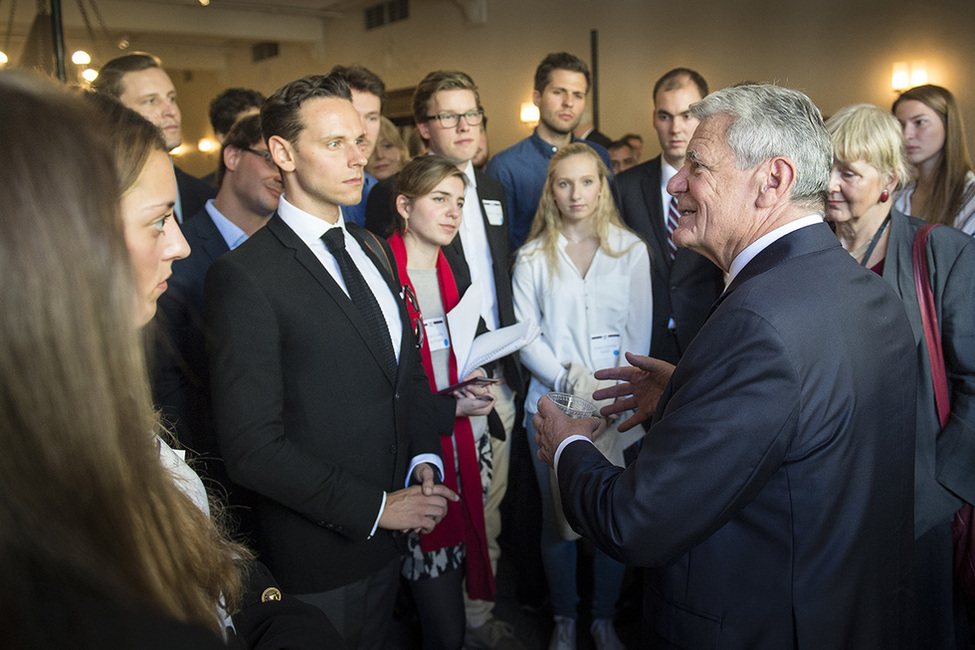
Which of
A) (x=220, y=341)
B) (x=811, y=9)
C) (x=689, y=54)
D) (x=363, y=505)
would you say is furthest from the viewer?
(x=689, y=54)

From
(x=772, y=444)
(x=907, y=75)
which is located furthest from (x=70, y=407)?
(x=907, y=75)

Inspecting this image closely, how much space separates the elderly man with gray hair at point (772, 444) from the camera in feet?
3.64

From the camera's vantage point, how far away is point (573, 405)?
175 centimetres

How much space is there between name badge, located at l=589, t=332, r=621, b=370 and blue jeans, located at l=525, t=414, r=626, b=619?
0.40 m

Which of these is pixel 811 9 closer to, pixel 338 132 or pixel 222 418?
pixel 338 132

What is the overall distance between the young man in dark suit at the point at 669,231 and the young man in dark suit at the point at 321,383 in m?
1.31

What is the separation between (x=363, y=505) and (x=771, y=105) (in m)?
1.25

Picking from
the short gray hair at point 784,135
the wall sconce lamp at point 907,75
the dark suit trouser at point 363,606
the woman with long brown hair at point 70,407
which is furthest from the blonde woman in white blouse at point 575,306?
the wall sconce lamp at point 907,75

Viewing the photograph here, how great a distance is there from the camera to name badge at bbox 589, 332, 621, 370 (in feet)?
8.97

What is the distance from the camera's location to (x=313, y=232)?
1730 mm

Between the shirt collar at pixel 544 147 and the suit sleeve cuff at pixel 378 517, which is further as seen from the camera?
the shirt collar at pixel 544 147

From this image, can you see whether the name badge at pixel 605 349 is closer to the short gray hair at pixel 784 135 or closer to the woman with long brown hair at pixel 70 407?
the short gray hair at pixel 784 135

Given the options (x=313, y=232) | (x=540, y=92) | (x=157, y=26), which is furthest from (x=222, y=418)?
(x=157, y=26)

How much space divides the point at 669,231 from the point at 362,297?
66.2 inches
